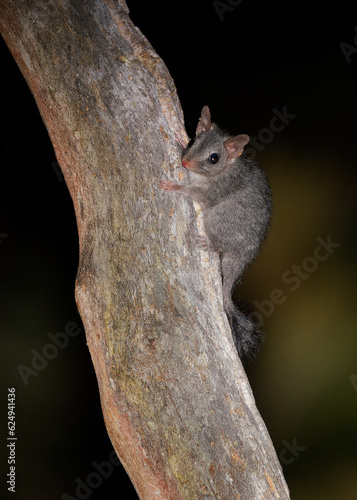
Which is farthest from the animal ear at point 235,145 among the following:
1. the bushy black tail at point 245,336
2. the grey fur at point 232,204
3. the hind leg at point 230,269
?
the bushy black tail at point 245,336

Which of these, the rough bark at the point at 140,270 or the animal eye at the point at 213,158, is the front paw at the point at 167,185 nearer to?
the rough bark at the point at 140,270

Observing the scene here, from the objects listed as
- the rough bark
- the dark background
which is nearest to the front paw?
the rough bark

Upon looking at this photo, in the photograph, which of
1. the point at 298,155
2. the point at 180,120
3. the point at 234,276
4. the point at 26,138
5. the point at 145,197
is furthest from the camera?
the point at 298,155

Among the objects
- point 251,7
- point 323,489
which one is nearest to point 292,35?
point 251,7

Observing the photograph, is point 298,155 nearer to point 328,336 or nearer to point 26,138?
point 328,336

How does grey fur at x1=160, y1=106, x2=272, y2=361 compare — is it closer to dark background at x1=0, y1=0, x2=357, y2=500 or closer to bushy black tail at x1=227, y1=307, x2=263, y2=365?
bushy black tail at x1=227, y1=307, x2=263, y2=365
